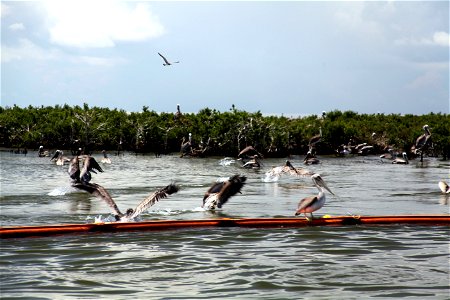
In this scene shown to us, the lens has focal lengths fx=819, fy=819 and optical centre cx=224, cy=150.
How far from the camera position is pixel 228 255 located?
9.78 meters

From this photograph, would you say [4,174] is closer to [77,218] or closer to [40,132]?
[77,218]

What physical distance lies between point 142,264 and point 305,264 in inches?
72.8

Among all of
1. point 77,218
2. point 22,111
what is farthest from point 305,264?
point 22,111

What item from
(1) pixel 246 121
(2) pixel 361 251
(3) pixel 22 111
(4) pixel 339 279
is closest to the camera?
(4) pixel 339 279

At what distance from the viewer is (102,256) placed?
962cm

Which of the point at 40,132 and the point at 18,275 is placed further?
the point at 40,132

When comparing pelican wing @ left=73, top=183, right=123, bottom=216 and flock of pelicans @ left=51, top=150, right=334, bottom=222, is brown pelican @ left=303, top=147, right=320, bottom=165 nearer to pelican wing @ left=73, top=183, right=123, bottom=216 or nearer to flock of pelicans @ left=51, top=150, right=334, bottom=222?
flock of pelicans @ left=51, top=150, right=334, bottom=222

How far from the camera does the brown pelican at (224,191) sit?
12.8m

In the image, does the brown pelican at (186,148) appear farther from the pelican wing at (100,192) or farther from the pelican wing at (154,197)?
the pelican wing at (154,197)

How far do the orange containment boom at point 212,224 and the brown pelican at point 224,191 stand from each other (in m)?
1.49

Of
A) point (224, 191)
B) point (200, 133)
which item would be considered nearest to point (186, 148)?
point (200, 133)

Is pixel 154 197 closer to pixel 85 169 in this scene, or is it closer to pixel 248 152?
pixel 85 169

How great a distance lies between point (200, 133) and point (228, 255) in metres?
25.8

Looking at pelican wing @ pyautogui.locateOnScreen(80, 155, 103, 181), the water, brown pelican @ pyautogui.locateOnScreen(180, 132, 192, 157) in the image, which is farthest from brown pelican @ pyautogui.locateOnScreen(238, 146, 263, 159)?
the water
